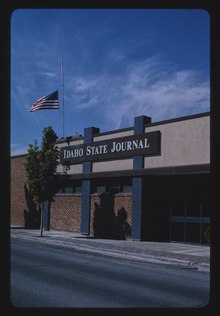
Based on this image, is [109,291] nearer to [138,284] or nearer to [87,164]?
[138,284]

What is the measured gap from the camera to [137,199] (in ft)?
79.7

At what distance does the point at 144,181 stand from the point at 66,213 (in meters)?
A: 8.70

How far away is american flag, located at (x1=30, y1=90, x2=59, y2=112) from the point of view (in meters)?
26.9

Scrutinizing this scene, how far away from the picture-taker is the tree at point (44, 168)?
85.0 ft

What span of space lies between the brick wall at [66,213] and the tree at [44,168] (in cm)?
365

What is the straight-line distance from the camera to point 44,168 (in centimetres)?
2580

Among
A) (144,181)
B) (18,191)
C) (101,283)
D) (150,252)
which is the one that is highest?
(144,181)

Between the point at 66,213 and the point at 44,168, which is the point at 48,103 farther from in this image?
the point at 66,213

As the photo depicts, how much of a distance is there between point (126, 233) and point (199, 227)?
4.88m

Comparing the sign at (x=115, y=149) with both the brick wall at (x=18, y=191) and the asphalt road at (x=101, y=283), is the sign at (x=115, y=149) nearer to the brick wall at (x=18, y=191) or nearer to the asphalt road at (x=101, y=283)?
the brick wall at (x=18, y=191)

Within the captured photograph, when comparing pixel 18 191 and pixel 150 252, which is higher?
pixel 18 191

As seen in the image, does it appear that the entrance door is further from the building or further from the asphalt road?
the asphalt road

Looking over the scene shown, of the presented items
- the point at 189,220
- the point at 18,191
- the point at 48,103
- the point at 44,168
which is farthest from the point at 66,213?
the point at 189,220

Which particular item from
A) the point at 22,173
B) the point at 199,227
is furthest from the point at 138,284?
the point at 22,173
